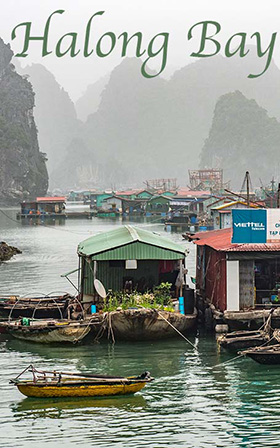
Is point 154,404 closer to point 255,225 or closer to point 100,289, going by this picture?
point 100,289

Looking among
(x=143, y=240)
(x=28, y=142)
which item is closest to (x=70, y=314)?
(x=143, y=240)

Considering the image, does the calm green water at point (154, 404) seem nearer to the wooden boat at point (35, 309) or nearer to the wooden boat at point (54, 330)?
the wooden boat at point (54, 330)

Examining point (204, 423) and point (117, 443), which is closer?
point (117, 443)

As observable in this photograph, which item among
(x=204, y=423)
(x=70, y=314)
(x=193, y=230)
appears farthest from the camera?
(x=193, y=230)

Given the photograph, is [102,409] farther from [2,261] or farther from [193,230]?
[193,230]

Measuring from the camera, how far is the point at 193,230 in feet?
217

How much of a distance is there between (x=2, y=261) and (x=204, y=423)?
1231 inches

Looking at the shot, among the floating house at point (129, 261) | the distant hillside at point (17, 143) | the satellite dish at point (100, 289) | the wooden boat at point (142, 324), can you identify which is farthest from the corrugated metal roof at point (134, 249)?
the distant hillside at point (17, 143)

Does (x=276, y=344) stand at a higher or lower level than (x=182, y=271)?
lower

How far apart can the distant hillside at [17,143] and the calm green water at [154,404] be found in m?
116

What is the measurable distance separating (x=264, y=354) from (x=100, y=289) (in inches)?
220

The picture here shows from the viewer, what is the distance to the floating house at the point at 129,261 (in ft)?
66.9

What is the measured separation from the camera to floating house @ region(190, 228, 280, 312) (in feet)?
63.3

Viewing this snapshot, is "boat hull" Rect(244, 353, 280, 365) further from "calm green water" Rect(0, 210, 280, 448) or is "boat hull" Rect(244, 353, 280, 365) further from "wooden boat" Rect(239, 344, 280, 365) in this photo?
"calm green water" Rect(0, 210, 280, 448)
